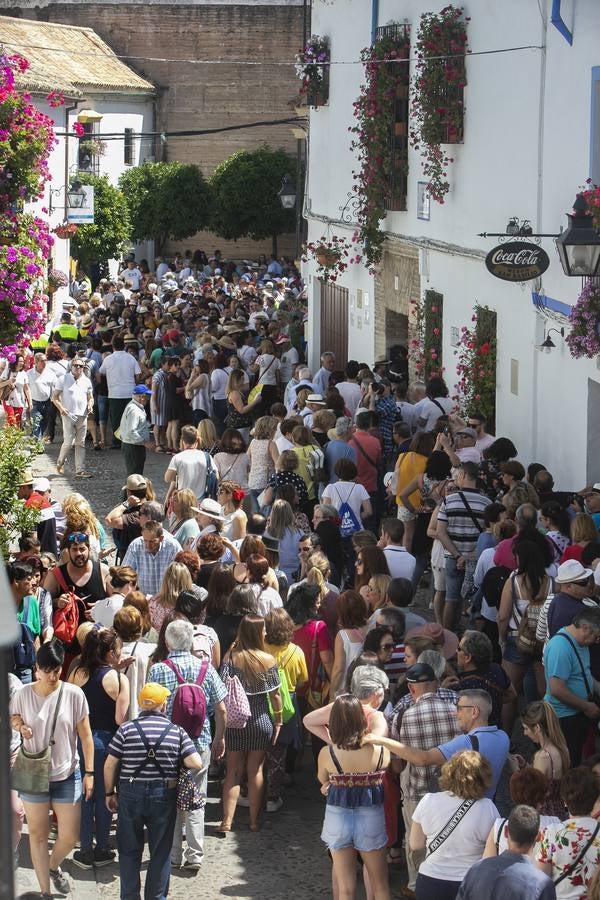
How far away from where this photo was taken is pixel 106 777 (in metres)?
6.76

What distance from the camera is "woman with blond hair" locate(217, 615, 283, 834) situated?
7664 millimetres

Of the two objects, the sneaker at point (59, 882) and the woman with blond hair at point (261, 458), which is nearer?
the sneaker at point (59, 882)

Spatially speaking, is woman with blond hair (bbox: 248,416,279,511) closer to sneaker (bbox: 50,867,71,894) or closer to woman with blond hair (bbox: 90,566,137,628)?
woman with blond hair (bbox: 90,566,137,628)

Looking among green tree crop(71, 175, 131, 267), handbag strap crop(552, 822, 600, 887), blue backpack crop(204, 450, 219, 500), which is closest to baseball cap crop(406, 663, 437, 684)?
handbag strap crop(552, 822, 600, 887)

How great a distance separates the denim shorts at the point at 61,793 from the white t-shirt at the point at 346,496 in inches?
181

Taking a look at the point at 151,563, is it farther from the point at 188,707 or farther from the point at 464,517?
the point at 188,707

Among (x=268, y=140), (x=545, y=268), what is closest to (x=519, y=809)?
(x=545, y=268)

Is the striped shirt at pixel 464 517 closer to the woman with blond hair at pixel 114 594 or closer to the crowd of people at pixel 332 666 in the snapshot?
the crowd of people at pixel 332 666

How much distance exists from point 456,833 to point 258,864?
2026mm

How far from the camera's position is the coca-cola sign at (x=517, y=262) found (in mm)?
11812

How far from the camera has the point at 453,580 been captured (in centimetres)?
1061

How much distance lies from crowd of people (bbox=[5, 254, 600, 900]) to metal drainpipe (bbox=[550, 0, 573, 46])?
3365mm

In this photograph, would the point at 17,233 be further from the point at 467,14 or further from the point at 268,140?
the point at 268,140

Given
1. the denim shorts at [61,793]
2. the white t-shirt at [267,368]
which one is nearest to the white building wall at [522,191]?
the white t-shirt at [267,368]
